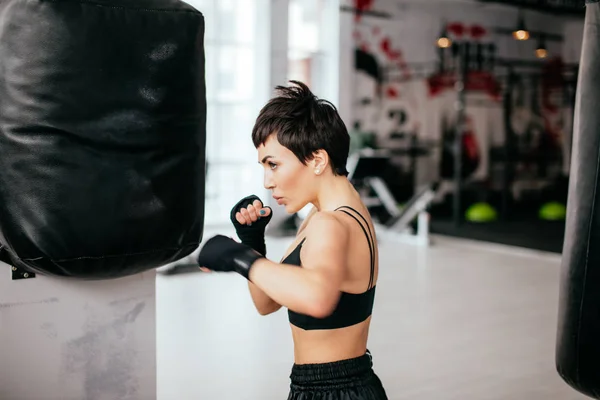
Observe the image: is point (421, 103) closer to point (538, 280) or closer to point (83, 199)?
point (538, 280)

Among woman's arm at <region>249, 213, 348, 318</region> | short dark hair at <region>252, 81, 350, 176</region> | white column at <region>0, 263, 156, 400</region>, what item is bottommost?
white column at <region>0, 263, 156, 400</region>

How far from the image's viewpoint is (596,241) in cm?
153

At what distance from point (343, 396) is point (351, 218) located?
392 millimetres

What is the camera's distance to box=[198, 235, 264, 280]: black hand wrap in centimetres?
134

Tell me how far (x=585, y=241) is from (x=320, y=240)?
661mm

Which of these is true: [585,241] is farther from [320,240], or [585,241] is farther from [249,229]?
[249,229]

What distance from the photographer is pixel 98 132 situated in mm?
1520

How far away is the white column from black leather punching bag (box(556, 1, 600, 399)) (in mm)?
1193

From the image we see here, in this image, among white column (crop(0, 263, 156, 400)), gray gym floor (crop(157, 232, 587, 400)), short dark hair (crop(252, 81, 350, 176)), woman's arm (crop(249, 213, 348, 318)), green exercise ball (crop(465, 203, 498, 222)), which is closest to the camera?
woman's arm (crop(249, 213, 348, 318))

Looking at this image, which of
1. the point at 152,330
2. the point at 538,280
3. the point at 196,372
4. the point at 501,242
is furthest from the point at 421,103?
the point at 152,330

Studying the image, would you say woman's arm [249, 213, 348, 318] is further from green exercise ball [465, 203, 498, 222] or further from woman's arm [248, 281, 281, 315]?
green exercise ball [465, 203, 498, 222]

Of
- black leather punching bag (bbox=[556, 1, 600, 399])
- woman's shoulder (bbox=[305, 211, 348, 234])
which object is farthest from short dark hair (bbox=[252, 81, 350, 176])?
black leather punching bag (bbox=[556, 1, 600, 399])

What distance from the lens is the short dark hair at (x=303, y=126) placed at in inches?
55.7

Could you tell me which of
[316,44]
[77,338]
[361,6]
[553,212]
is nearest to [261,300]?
[77,338]
